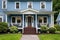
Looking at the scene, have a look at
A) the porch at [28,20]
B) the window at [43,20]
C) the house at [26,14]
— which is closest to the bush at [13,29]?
the house at [26,14]

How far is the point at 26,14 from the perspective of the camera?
43.1m

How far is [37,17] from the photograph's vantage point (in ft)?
144

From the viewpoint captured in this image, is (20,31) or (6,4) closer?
(20,31)

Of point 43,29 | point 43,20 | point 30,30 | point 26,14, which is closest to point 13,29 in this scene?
point 30,30

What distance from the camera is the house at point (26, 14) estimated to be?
42719 millimetres

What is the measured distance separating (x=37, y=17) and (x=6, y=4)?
22.6 feet

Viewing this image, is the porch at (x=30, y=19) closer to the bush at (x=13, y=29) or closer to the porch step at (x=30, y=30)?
the porch step at (x=30, y=30)

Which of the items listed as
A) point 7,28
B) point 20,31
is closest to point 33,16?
point 20,31

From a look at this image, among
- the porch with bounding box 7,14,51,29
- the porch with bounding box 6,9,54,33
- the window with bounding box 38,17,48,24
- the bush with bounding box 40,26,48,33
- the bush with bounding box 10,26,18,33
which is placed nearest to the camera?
the bush with bounding box 10,26,18,33

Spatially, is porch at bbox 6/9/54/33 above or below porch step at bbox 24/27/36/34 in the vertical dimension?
above

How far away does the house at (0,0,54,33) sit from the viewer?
4272cm

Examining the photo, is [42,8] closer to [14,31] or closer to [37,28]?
[37,28]

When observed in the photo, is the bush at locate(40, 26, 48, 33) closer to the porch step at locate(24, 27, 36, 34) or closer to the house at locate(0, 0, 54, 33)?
the porch step at locate(24, 27, 36, 34)

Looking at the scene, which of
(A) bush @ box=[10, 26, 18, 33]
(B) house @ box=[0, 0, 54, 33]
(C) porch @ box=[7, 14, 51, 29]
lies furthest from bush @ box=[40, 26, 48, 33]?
(A) bush @ box=[10, 26, 18, 33]
